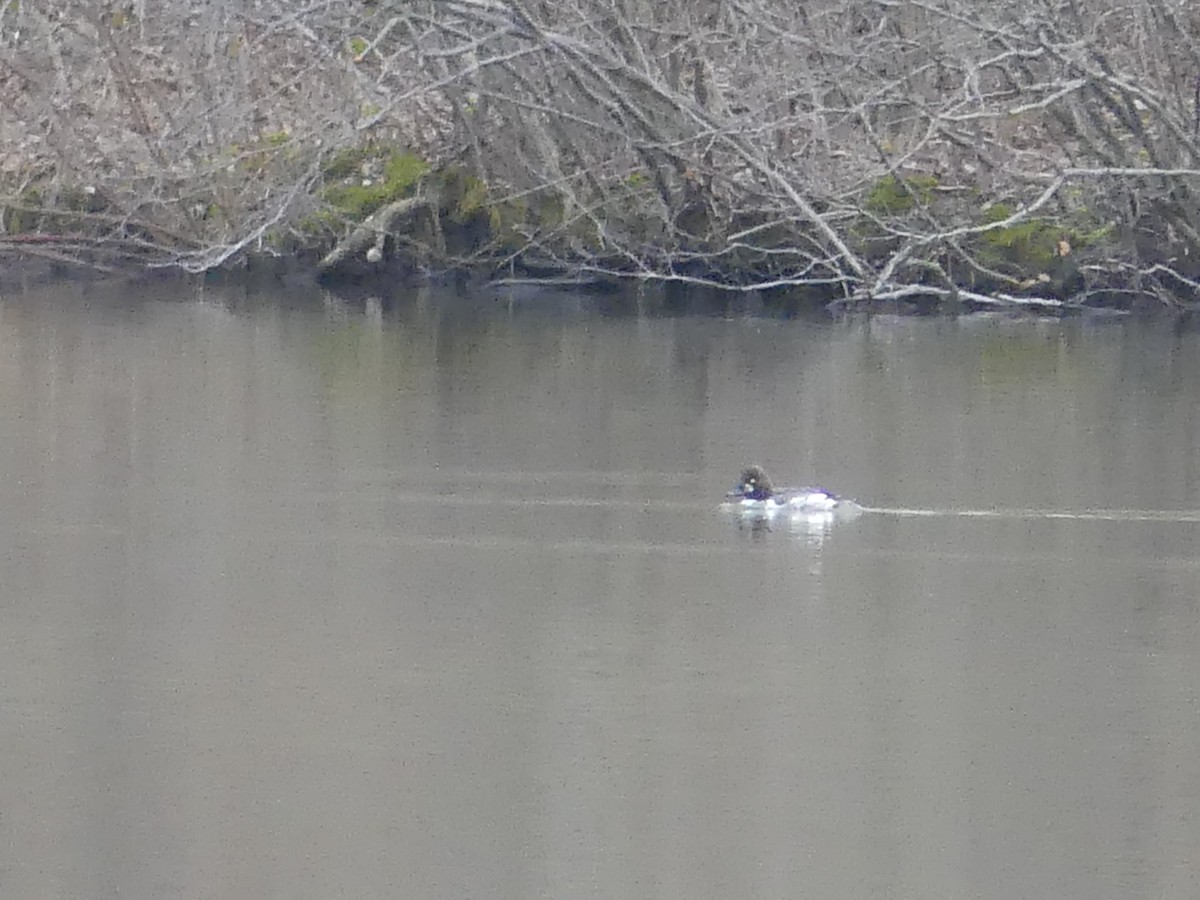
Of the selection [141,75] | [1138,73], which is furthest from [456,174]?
[1138,73]

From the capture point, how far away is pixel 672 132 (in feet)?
55.0

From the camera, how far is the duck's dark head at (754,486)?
9.28m

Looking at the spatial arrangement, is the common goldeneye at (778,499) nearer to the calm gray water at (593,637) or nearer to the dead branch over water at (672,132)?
the calm gray water at (593,637)

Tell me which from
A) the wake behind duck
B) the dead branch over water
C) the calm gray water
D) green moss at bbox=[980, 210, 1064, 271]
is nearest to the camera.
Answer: the calm gray water

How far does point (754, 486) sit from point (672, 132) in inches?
305

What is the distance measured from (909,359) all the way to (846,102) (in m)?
2.56

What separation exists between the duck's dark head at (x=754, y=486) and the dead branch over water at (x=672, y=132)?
436 cm

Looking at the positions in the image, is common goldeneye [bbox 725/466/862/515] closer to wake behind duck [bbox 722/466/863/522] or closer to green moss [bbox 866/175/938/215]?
wake behind duck [bbox 722/466/863/522]

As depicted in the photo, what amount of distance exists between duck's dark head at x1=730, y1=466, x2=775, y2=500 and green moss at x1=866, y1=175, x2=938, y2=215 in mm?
7498

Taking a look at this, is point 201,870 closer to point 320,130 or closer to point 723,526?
point 723,526

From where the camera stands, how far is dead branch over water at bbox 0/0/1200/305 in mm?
15039

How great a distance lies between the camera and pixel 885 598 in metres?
7.80

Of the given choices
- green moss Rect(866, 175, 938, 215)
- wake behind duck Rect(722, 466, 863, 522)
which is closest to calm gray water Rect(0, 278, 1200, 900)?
wake behind duck Rect(722, 466, 863, 522)

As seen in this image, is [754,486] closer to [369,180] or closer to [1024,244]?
[1024,244]
